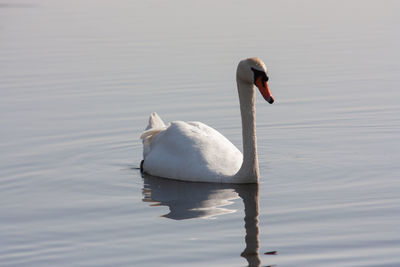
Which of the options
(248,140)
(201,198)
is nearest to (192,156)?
(248,140)

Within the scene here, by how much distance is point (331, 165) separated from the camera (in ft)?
36.9

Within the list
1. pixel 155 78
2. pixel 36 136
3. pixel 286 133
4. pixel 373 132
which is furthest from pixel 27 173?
pixel 155 78

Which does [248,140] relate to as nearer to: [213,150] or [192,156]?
[213,150]

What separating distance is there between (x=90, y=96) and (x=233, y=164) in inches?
224

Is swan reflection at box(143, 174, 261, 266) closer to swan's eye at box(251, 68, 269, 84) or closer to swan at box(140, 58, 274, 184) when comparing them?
swan at box(140, 58, 274, 184)

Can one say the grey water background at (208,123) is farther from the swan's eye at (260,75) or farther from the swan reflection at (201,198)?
the swan's eye at (260,75)

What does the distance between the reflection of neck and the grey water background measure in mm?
27

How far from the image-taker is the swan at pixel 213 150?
10.7m

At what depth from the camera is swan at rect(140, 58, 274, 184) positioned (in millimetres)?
10719

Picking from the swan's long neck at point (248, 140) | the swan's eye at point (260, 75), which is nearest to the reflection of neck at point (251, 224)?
the swan's long neck at point (248, 140)

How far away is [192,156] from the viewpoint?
1101 centimetres

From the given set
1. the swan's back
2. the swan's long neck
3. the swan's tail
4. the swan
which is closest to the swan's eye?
the swan

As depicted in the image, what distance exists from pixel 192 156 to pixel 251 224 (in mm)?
2266

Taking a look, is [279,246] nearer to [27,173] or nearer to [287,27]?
[27,173]
